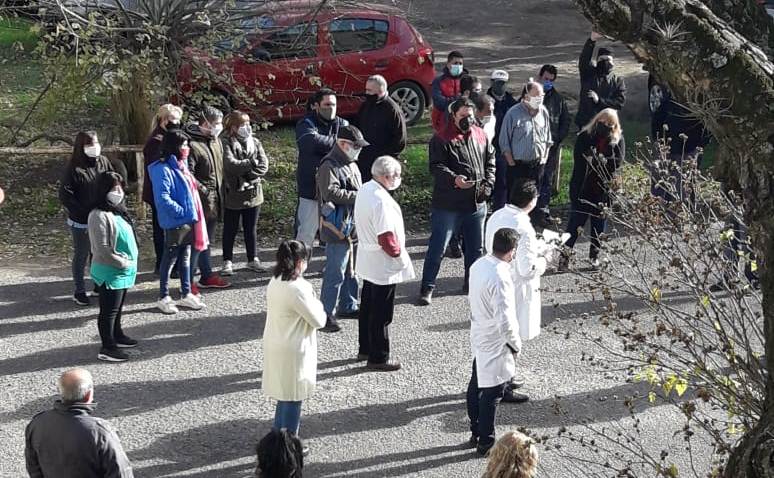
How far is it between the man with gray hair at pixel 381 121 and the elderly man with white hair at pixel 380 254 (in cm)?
236

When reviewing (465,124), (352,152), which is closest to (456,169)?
(465,124)

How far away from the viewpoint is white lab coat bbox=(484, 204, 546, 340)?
807cm

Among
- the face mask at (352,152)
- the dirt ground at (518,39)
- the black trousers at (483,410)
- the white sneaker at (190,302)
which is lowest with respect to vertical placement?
the white sneaker at (190,302)

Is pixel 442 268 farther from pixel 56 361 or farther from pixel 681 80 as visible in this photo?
pixel 681 80

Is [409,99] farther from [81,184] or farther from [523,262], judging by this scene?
[523,262]

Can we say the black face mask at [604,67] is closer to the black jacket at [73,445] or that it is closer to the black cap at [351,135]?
the black cap at [351,135]

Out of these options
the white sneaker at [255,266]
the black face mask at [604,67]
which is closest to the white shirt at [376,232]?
the white sneaker at [255,266]

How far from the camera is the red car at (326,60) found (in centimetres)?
1288

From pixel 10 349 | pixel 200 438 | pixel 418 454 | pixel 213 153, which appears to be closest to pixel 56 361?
pixel 10 349

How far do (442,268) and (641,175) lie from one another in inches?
174

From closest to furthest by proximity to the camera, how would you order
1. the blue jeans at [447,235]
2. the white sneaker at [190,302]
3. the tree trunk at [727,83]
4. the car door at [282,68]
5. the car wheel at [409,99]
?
the tree trunk at [727,83], the white sneaker at [190,302], the blue jeans at [447,235], the car door at [282,68], the car wheel at [409,99]

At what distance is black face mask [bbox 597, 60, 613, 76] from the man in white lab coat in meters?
4.87

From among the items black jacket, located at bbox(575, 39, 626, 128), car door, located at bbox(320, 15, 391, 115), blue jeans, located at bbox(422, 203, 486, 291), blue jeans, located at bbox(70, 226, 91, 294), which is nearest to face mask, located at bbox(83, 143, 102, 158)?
blue jeans, located at bbox(70, 226, 91, 294)

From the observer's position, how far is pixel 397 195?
524 inches
